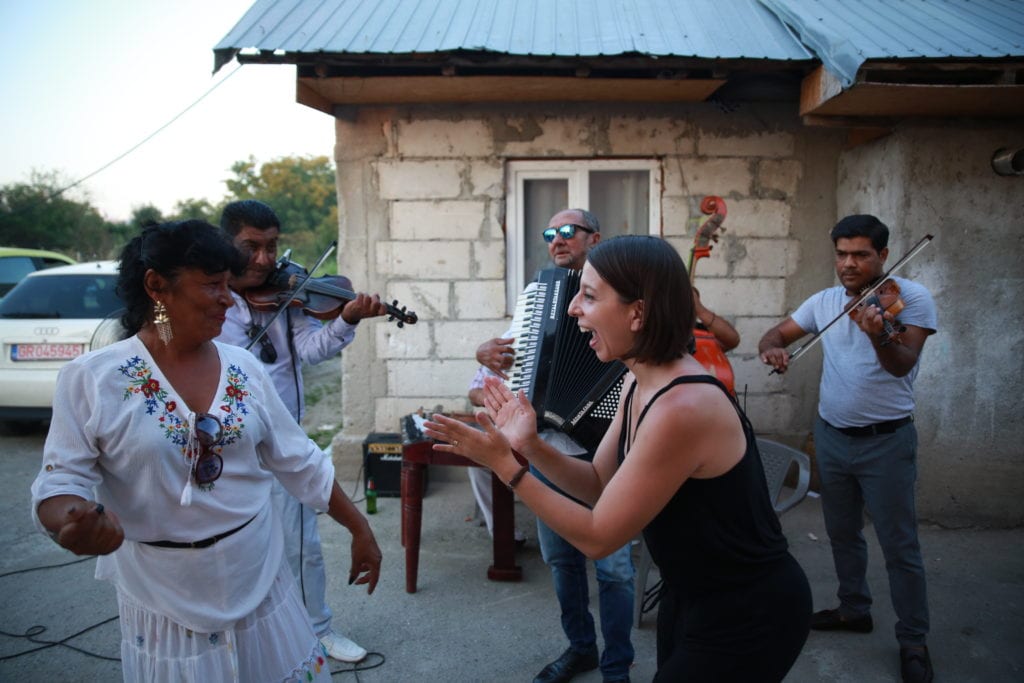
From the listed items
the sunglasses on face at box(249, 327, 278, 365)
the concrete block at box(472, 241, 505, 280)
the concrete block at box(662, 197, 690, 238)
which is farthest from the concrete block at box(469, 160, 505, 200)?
the sunglasses on face at box(249, 327, 278, 365)

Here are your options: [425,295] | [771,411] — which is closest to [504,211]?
[425,295]

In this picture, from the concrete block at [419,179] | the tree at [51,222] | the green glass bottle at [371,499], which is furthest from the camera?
the tree at [51,222]

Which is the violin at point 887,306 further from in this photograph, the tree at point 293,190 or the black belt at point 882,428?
the tree at point 293,190

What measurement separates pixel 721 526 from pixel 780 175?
4.25 meters

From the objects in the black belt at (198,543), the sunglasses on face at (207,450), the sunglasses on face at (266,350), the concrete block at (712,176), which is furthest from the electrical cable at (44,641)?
the concrete block at (712,176)

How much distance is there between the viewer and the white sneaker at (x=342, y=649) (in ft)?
10.5

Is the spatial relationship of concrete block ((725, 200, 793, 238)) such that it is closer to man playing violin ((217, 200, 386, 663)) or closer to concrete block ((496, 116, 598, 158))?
concrete block ((496, 116, 598, 158))

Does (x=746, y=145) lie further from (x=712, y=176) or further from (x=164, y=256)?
(x=164, y=256)

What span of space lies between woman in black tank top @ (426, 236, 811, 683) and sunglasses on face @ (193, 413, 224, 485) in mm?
605

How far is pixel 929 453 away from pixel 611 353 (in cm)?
393

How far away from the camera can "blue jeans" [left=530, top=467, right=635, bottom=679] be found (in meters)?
2.80

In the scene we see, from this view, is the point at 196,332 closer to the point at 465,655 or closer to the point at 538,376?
the point at 538,376

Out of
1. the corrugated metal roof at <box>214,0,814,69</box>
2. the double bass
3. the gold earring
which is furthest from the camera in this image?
the corrugated metal roof at <box>214,0,814,69</box>

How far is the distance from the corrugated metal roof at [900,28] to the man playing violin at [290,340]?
3177 mm
